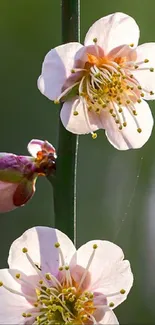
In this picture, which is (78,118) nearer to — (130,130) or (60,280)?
(130,130)

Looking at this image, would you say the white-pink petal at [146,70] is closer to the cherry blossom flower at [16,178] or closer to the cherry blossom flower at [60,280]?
the cherry blossom flower at [16,178]

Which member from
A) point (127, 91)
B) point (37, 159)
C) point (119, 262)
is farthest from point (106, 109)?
point (119, 262)

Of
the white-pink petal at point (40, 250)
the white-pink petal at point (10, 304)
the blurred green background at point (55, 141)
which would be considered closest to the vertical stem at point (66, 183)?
the white-pink petal at point (40, 250)

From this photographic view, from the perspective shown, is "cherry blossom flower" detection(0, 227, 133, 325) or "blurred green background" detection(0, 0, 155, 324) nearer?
"cherry blossom flower" detection(0, 227, 133, 325)

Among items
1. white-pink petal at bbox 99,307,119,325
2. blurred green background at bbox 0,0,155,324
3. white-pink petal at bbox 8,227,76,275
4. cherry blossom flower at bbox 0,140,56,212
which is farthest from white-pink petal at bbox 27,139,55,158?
blurred green background at bbox 0,0,155,324

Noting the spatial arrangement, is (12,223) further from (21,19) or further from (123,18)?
(123,18)

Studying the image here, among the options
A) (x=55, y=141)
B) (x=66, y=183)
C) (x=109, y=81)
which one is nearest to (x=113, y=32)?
(x=109, y=81)

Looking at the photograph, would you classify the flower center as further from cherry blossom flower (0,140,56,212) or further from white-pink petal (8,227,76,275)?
cherry blossom flower (0,140,56,212)
